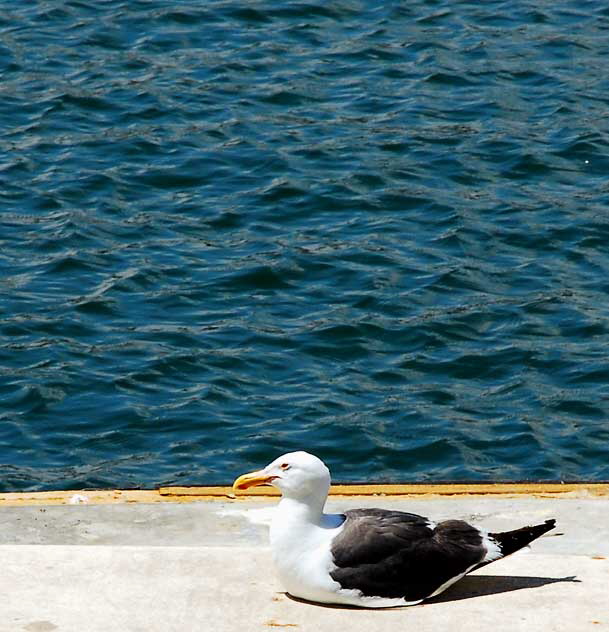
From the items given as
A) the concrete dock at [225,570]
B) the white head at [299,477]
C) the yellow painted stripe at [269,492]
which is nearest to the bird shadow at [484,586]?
the concrete dock at [225,570]

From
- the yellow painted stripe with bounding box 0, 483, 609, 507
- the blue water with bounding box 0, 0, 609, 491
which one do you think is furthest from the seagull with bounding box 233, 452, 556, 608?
the blue water with bounding box 0, 0, 609, 491

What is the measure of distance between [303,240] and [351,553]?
A: 5799mm

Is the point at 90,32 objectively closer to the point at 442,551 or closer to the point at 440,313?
the point at 440,313

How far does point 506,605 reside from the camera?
5180 millimetres

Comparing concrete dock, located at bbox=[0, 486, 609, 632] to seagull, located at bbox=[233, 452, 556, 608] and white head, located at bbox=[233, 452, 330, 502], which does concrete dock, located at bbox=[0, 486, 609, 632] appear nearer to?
seagull, located at bbox=[233, 452, 556, 608]

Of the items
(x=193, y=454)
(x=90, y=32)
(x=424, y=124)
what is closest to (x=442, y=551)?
(x=193, y=454)

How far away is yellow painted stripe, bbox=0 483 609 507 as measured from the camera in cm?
630

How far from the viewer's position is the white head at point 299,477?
17.1 ft

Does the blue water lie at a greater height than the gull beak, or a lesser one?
lesser

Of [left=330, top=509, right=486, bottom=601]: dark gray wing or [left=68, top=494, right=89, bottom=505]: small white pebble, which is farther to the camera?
[left=68, top=494, right=89, bottom=505]: small white pebble

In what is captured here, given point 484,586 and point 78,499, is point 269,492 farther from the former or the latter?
point 484,586

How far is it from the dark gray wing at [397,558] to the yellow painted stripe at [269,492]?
Result: 0.99 m

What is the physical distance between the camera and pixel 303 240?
10859mm

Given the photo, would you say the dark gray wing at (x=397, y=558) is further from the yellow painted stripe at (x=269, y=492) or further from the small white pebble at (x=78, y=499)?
the small white pebble at (x=78, y=499)
